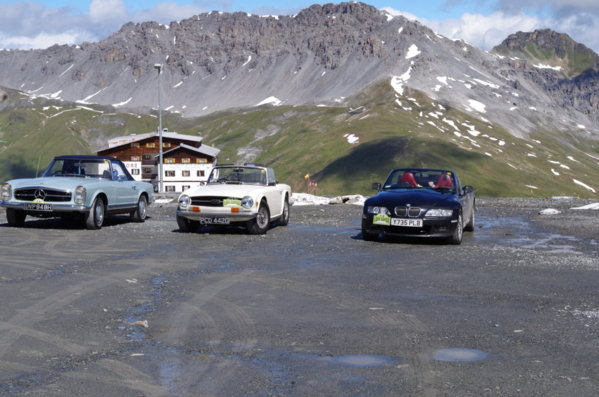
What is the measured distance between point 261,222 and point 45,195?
5276 mm

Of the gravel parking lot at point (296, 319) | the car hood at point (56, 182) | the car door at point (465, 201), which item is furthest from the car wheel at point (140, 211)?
the car door at point (465, 201)

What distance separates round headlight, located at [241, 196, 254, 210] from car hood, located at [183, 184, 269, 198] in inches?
4.1

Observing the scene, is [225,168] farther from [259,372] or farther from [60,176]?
[259,372]

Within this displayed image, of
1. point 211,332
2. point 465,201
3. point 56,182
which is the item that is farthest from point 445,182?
point 211,332

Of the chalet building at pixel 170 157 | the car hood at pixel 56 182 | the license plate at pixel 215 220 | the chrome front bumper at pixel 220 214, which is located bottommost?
the license plate at pixel 215 220

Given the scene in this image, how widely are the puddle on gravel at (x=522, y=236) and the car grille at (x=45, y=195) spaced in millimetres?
9970

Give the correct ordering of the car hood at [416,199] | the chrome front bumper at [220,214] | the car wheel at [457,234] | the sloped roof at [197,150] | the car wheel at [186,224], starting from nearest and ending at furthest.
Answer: the car wheel at [457,234]
the car hood at [416,199]
the chrome front bumper at [220,214]
the car wheel at [186,224]
the sloped roof at [197,150]

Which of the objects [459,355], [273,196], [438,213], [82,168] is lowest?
[459,355]

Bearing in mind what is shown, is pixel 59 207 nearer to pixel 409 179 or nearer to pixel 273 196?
pixel 273 196

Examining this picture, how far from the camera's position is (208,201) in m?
16.5

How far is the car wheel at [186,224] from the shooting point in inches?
663

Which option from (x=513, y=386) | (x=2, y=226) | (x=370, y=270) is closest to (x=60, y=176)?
(x=2, y=226)

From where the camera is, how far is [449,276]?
10.6 meters

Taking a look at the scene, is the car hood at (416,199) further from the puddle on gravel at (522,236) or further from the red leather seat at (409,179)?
the puddle on gravel at (522,236)
